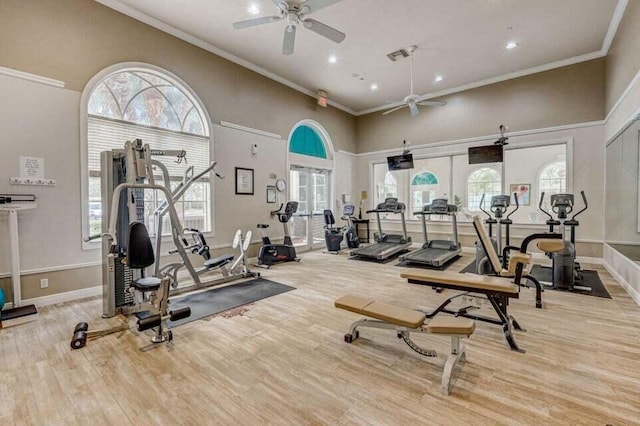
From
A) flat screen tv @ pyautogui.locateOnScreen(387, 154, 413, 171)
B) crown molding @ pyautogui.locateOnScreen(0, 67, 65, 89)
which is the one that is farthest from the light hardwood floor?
flat screen tv @ pyautogui.locateOnScreen(387, 154, 413, 171)

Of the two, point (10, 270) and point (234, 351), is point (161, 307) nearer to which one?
Result: point (234, 351)

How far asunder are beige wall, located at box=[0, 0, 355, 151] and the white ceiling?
0.77 ft

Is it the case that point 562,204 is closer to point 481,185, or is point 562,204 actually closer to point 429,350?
point 481,185

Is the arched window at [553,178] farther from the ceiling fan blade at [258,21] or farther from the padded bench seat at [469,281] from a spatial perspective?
the ceiling fan blade at [258,21]

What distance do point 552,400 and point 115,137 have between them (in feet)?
19.1

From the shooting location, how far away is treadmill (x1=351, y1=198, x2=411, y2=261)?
6740 mm

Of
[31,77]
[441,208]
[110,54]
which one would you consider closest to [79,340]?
[31,77]

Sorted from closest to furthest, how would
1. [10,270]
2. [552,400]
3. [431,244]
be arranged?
[552,400], [10,270], [431,244]

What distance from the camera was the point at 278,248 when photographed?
637 cm

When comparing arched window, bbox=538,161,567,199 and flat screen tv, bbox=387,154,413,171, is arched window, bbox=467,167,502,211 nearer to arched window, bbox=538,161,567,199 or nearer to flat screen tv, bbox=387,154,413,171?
arched window, bbox=538,161,567,199

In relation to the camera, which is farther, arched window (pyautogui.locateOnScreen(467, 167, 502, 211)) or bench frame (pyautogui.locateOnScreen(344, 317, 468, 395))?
arched window (pyautogui.locateOnScreen(467, 167, 502, 211))

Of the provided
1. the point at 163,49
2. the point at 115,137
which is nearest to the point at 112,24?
the point at 163,49

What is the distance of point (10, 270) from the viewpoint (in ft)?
11.8

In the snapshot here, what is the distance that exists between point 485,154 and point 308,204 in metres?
4.61
